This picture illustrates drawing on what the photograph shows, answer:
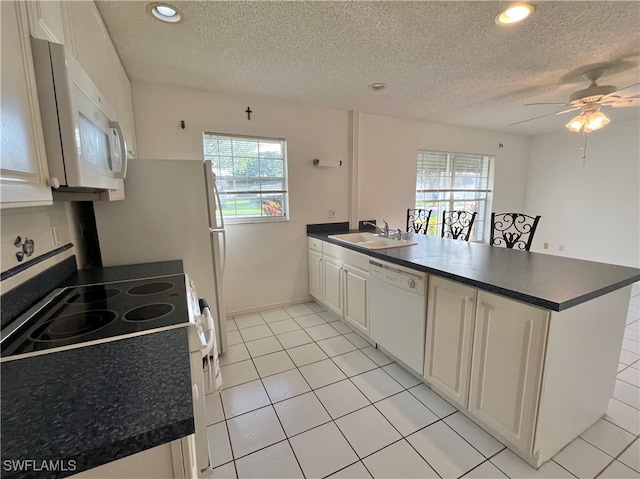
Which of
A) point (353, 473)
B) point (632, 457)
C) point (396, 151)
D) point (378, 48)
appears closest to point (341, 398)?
point (353, 473)

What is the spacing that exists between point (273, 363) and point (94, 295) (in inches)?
56.0

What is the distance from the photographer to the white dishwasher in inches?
75.1

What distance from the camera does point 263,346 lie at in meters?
2.62

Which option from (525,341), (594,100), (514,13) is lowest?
(525,341)

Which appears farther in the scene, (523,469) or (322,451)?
(322,451)

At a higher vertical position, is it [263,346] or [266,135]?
→ [266,135]

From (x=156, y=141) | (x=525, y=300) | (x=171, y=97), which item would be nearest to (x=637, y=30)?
(x=525, y=300)

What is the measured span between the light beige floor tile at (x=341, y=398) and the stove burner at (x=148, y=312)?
1.24 m

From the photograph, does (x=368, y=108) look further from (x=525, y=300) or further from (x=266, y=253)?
(x=525, y=300)

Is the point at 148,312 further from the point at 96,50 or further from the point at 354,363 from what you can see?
the point at 354,363

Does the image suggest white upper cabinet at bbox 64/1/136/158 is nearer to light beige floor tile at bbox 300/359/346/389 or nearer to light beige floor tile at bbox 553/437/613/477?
light beige floor tile at bbox 300/359/346/389

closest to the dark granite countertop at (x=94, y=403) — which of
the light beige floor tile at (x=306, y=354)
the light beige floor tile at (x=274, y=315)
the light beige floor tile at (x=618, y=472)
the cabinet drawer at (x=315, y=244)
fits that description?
the light beige floor tile at (x=306, y=354)

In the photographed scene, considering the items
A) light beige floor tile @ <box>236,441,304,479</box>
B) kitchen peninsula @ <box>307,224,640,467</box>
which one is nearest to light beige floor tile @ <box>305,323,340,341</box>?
kitchen peninsula @ <box>307,224,640,467</box>

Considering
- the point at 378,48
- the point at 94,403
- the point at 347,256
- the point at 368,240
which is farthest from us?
the point at 368,240
